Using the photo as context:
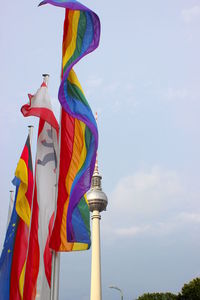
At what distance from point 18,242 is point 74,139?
19.3 ft

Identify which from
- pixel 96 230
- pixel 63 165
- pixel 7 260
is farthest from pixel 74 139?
pixel 96 230

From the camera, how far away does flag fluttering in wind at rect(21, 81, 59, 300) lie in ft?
41.4

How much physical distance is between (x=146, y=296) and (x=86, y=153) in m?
35.5

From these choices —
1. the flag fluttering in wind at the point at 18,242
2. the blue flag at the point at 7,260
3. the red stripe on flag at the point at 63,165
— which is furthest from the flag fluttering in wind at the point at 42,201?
the blue flag at the point at 7,260

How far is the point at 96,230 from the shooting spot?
142 ft

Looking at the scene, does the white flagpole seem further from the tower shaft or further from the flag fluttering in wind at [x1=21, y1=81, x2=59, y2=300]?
the tower shaft

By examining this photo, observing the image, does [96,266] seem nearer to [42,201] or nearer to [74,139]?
[42,201]

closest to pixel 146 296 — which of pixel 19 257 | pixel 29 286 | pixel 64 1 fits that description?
pixel 19 257

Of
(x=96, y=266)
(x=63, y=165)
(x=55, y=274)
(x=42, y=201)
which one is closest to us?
(x=55, y=274)

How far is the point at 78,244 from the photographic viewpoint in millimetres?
11945

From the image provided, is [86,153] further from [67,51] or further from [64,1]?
[64,1]

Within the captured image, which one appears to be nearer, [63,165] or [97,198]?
[63,165]

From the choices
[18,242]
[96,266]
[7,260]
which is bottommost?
[7,260]

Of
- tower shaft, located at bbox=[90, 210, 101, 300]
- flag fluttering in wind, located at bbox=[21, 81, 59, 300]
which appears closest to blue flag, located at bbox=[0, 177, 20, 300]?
flag fluttering in wind, located at bbox=[21, 81, 59, 300]
